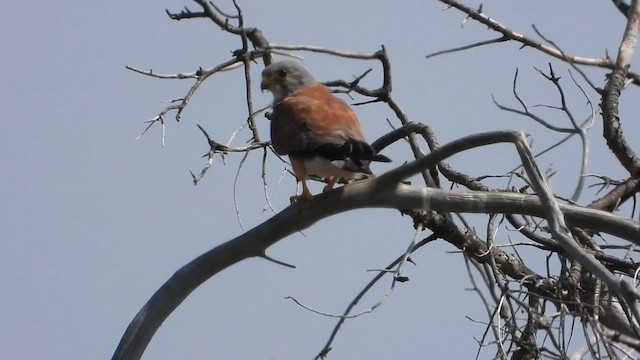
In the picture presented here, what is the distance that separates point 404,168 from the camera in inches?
136

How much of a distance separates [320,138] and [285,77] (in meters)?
1.09

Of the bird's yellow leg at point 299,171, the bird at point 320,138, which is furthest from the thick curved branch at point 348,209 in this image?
the bird's yellow leg at point 299,171

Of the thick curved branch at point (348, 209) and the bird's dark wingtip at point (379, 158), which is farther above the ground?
the bird's dark wingtip at point (379, 158)

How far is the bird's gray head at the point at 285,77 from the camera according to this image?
5402mm

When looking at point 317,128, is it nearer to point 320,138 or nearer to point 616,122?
point 320,138

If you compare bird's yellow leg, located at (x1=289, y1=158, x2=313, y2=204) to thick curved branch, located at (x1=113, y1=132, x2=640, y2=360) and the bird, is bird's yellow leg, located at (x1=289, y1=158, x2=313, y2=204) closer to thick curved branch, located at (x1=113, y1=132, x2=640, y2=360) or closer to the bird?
the bird

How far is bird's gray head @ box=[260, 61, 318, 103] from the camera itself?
540cm

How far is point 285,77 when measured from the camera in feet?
17.8

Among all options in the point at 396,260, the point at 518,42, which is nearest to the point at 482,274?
the point at 396,260

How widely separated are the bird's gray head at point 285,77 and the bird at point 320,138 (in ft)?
0.74

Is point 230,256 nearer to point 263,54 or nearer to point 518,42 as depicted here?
point 263,54

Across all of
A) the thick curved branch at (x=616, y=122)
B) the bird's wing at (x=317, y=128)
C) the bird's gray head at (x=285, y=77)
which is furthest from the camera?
the bird's gray head at (x=285, y=77)

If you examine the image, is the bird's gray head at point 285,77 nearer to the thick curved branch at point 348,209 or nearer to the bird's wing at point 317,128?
the bird's wing at point 317,128

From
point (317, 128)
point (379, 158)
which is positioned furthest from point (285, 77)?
point (379, 158)
